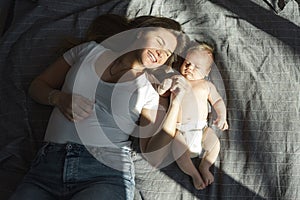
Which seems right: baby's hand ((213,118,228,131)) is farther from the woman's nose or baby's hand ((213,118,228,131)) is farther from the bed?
the woman's nose

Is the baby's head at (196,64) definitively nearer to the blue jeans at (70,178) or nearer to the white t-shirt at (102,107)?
the white t-shirt at (102,107)

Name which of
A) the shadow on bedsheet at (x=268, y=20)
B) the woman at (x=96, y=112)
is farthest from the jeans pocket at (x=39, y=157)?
the shadow on bedsheet at (x=268, y=20)

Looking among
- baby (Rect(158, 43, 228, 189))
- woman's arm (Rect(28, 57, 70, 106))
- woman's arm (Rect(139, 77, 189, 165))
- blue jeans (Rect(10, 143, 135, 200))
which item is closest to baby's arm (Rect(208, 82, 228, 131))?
baby (Rect(158, 43, 228, 189))

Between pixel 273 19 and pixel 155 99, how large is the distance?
51cm

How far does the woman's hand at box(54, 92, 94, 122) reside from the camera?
138 cm

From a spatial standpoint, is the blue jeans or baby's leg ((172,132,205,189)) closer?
the blue jeans

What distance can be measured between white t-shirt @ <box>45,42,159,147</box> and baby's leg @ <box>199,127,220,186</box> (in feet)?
0.60

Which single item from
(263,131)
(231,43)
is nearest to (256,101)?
(263,131)

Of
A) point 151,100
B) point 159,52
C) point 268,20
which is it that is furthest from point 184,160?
point 268,20

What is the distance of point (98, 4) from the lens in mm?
1729

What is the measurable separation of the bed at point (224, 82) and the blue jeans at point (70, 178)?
0.37 feet

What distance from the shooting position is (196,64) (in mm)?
1485

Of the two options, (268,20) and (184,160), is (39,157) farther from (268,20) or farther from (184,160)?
(268,20)

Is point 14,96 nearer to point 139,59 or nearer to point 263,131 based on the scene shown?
point 139,59
